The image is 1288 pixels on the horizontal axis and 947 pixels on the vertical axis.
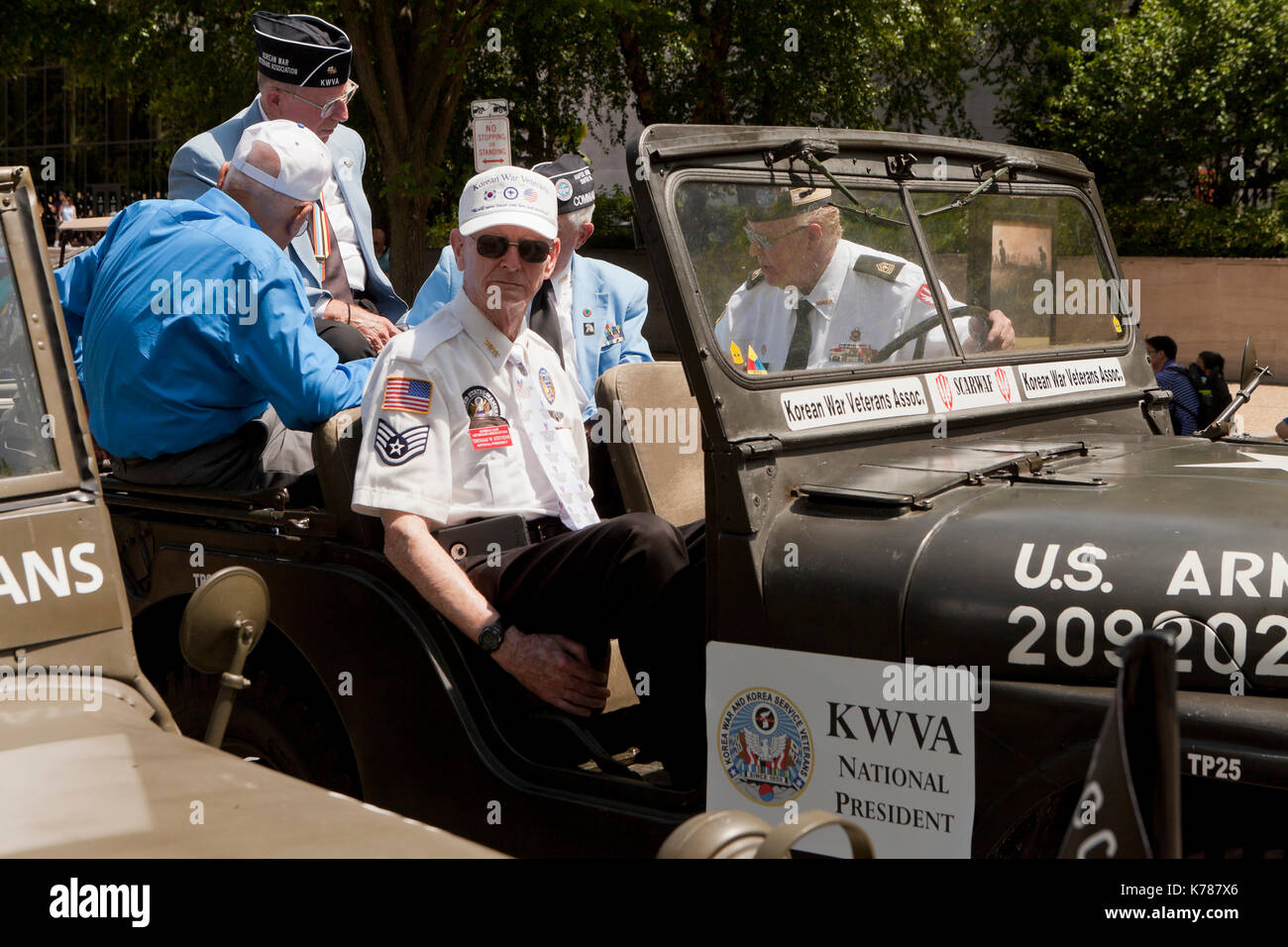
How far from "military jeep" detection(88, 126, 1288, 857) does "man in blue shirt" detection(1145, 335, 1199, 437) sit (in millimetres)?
4629

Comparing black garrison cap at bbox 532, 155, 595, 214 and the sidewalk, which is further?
the sidewalk

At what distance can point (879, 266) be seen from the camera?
3297mm

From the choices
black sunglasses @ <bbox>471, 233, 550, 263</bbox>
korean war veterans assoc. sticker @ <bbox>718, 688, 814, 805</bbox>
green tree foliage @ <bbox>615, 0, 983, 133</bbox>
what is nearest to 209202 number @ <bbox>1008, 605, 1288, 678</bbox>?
korean war veterans assoc. sticker @ <bbox>718, 688, 814, 805</bbox>

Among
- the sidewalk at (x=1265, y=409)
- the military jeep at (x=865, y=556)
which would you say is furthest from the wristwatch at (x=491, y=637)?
the sidewalk at (x=1265, y=409)

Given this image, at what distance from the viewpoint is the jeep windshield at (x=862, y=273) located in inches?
120

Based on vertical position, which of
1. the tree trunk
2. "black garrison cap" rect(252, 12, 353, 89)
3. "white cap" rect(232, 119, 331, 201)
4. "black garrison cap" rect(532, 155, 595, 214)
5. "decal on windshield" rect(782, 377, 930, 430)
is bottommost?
"decal on windshield" rect(782, 377, 930, 430)

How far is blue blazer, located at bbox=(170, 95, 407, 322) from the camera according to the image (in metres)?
4.75

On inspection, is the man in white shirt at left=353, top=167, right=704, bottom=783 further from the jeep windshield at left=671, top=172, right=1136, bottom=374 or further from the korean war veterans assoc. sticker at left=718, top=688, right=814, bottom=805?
the jeep windshield at left=671, top=172, right=1136, bottom=374

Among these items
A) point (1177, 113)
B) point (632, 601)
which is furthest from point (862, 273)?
point (1177, 113)

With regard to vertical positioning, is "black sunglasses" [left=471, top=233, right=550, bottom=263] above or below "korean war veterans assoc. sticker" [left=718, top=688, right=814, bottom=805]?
above

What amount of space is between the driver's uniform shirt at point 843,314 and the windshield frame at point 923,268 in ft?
0.09

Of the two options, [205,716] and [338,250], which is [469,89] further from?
[205,716]

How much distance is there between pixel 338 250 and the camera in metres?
4.87
